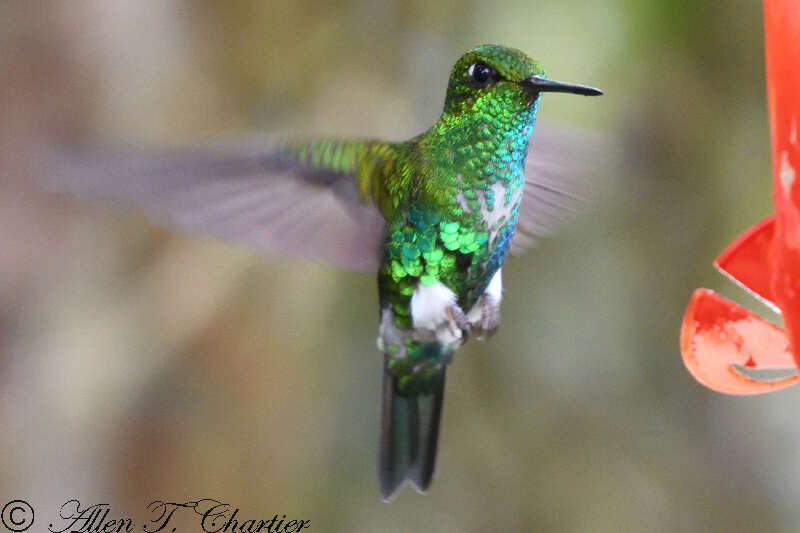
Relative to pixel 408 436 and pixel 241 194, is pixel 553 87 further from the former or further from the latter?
pixel 408 436

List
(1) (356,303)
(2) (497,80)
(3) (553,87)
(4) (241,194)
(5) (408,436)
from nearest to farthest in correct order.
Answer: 1. (3) (553,87)
2. (2) (497,80)
3. (4) (241,194)
4. (5) (408,436)
5. (1) (356,303)

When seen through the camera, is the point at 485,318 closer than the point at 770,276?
No

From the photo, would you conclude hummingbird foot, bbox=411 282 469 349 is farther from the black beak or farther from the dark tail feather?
the black beak

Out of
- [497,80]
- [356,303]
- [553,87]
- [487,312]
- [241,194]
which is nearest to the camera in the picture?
[553,87]

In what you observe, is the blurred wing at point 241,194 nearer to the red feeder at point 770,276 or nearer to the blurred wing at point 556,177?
the blurred wing at point 556,177
